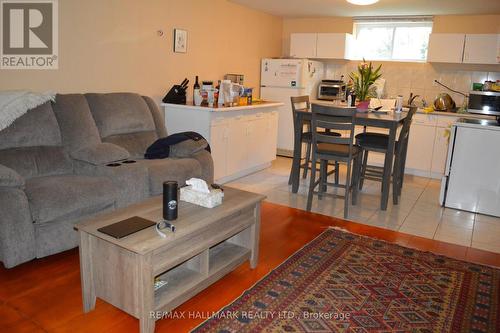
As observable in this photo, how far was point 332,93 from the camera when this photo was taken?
265 inches

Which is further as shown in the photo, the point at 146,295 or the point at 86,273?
the point at 86,273

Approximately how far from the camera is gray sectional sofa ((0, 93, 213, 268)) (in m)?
2.54

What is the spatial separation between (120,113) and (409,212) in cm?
302

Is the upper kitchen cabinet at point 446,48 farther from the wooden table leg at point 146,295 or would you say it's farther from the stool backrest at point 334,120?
the wooden table leg at point 146,295

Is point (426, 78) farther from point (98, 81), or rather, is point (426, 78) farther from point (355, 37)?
point (98, 81)

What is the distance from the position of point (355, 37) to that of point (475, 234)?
3.96 metres

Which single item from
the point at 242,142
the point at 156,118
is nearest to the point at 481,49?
the point at 242,142

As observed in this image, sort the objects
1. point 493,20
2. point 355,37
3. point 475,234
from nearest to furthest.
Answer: point 475,234
point 493,20
point 355,37

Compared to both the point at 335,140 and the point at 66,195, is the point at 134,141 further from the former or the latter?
the point at 335,140

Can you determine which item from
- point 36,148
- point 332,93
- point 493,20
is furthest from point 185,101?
point 493,20

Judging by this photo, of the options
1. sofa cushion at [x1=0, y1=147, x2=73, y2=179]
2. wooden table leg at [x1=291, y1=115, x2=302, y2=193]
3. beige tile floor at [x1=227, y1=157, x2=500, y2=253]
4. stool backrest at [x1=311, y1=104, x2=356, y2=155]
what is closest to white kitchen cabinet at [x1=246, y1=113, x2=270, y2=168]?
beige tile floor at [x1=227, y1=157, x2=500, y2=253]

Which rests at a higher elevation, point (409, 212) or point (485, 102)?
point (485, 102)

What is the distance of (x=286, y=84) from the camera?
6465 millimetres

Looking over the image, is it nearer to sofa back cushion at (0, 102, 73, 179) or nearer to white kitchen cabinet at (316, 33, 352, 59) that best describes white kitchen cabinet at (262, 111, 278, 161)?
white kitchen cabinet at (316, 33, 352, 59)
